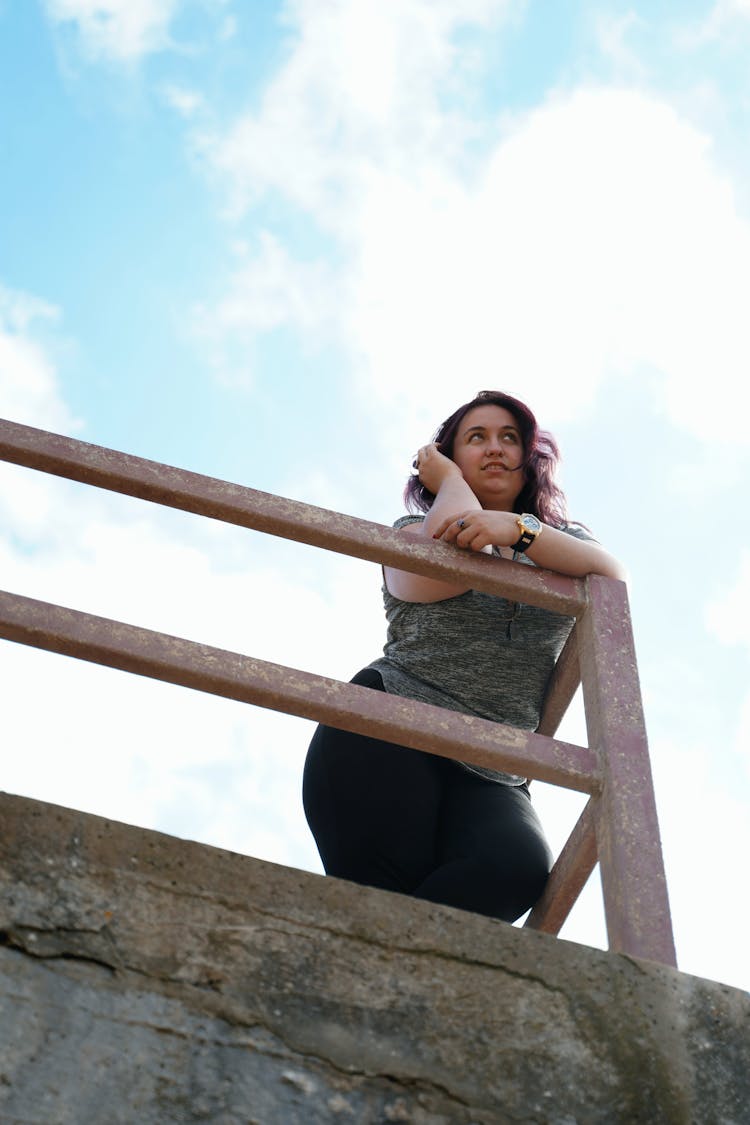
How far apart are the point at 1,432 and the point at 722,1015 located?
168cm

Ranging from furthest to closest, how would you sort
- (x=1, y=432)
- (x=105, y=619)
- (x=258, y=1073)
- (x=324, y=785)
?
(x=324, y=785)
(x=1, y=432)
(x=105, y=619)
(x=258, y=1073)

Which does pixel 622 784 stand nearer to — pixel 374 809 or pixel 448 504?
pixel 374 809

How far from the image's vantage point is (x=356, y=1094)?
166 centimetres

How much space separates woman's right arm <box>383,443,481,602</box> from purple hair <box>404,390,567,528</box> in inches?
4.5

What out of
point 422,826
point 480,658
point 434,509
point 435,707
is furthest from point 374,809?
point 434,509

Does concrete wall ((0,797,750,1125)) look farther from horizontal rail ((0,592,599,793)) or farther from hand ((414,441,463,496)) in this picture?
hand ((414,441,463,496))

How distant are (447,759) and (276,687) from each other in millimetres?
772

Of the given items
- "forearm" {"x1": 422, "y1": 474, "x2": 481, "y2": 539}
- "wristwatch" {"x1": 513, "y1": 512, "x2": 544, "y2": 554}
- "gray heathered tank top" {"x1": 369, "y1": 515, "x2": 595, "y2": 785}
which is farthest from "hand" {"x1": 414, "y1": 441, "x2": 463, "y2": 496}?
"wristwatch" {"x1": 513, "y1": 512, "x2": 544, "y2": 554}

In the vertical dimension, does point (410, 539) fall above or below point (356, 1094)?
above

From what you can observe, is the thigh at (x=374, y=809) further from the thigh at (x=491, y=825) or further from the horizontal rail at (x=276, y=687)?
the horizontal rail at (x=276, y=687)

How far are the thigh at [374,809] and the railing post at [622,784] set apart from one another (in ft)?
1.51

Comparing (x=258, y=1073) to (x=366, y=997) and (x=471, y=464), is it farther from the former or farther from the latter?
(x=471, y=464)

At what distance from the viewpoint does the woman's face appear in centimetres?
326

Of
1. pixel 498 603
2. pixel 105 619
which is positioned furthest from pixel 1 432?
pixel 498 603
